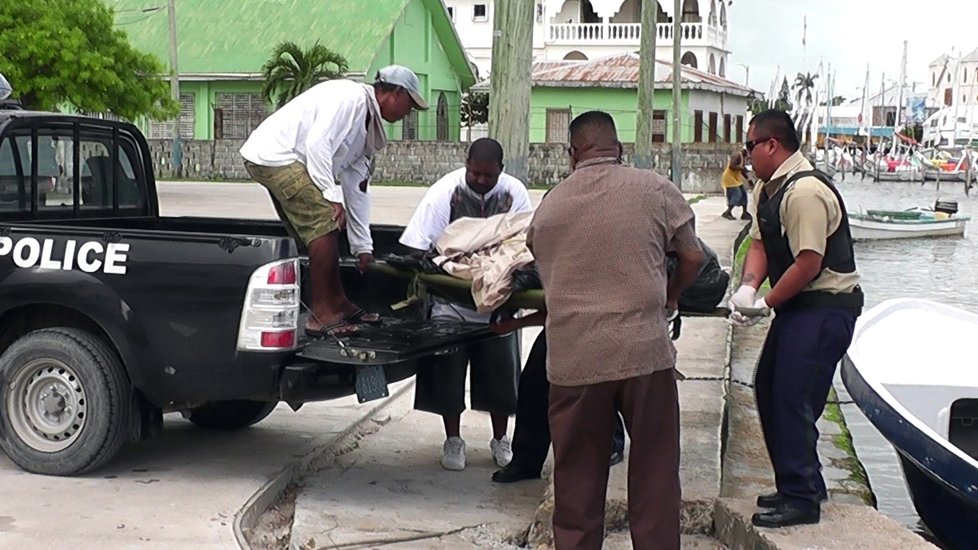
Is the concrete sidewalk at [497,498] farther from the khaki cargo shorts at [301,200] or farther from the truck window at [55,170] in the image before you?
the truck window at [55,170]

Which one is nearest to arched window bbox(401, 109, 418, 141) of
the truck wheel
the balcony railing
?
the balcony railing

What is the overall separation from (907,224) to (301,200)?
96.7 ft

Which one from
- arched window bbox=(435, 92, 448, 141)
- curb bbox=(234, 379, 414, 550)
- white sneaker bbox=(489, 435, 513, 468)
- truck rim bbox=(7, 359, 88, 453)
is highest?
arched window bbox=(435, 92, 448, 141)

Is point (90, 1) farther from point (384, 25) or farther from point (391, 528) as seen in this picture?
point (391, 528)

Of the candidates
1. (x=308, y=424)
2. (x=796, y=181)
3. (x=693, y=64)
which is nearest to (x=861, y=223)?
(x=308, y=424)

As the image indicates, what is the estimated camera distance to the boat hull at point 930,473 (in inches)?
257

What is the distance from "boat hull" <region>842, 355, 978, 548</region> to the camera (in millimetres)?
6516

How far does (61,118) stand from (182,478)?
2.39 meters

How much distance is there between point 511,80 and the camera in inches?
368

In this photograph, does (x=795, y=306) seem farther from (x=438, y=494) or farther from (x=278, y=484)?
(x=278, y=484)

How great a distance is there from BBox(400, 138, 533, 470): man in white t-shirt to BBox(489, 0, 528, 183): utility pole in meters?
1.86

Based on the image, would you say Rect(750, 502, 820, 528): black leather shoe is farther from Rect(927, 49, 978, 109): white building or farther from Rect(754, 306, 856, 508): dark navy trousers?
Rect(927, 49, 978, 109): white building

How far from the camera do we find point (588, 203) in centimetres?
491

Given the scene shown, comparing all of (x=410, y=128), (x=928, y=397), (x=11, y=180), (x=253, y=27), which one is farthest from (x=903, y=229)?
(x=11, y=180)
